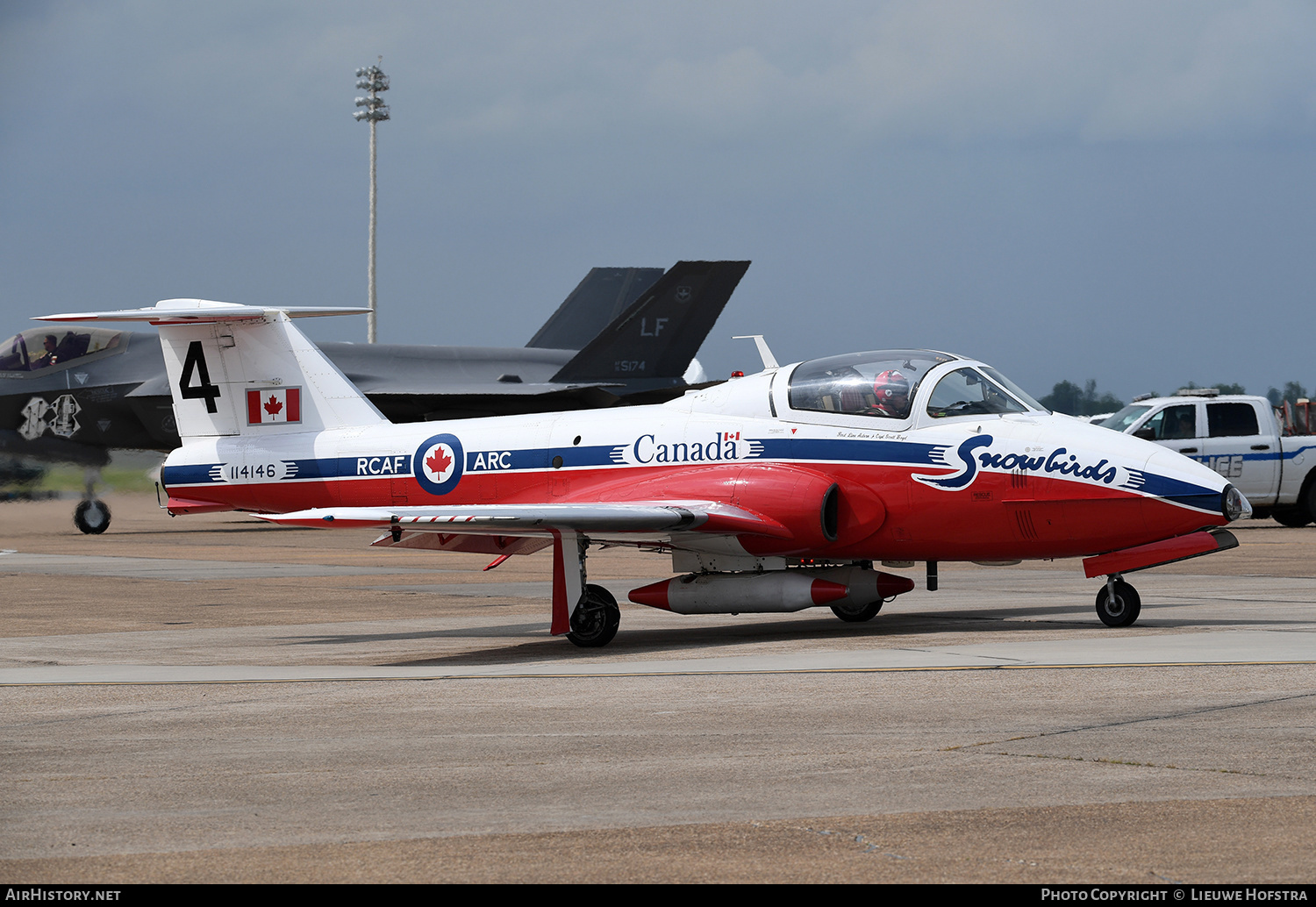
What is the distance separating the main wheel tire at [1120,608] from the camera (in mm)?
12695

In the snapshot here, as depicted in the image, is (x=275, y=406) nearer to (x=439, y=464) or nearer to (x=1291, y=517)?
(x=439, y=464)

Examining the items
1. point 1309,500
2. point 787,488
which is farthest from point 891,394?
point 1309,500

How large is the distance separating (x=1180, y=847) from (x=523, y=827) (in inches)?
94.4

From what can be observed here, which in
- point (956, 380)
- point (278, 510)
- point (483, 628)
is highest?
point (956, 380)

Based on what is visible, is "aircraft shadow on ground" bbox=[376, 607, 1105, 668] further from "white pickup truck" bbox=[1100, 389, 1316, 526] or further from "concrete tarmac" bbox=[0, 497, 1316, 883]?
"white pickup truck" bbox=[1100, 389, 1316, 526]

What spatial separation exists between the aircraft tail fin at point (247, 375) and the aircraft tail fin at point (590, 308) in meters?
32.9

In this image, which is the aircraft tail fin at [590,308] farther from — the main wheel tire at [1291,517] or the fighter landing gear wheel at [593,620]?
the fighter landing gear wheel at [593,620]

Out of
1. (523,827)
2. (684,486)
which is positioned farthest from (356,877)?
(684,486)

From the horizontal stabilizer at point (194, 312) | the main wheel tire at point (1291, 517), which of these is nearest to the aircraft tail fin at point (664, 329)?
the main wheel tire at point (1291, 517)

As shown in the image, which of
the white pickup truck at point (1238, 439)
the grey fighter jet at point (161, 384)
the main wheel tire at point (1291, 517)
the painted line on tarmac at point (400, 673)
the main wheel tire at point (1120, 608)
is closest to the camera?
the painted line on tarmac at point (400, 673)

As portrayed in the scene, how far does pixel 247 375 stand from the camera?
616 inches

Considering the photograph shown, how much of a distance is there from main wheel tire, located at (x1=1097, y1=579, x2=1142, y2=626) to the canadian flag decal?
835 cm

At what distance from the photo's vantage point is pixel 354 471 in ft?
48.5
